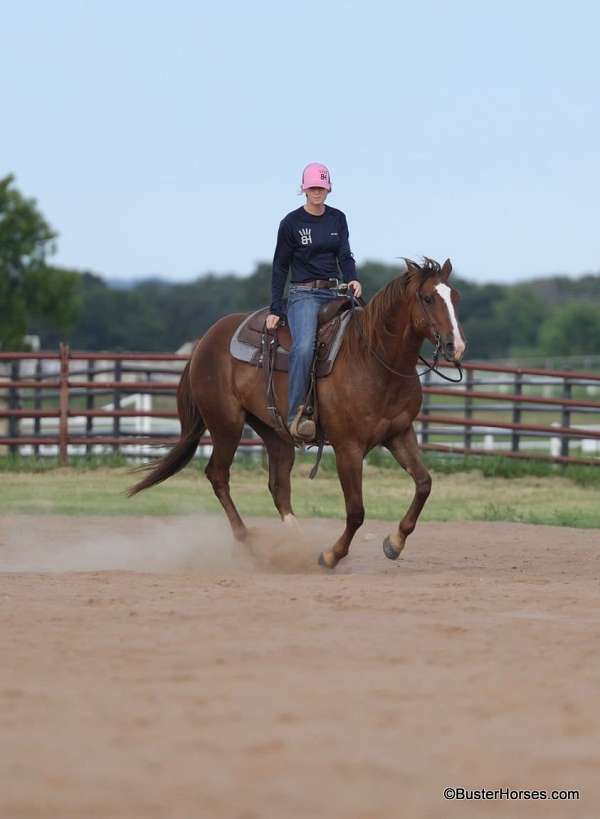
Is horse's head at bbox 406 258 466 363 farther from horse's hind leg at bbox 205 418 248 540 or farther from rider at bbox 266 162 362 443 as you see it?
horse's hind leg at bbox 205 418 248 540

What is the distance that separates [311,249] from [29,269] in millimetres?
50887

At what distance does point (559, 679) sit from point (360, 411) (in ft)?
14.3

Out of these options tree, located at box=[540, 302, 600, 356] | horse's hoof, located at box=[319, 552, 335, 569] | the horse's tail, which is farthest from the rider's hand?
tree, located at box=[540, 302, 600, 356]

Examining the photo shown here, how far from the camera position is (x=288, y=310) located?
10.7m

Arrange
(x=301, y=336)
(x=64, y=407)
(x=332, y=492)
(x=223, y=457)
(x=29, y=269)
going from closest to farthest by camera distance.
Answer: (x=301, y=336) → (x=223, y=457) → (x=332, y=492) → (x=64, y=407) → (x=29, y=269)

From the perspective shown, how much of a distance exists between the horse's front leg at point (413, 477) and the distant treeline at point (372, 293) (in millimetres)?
60765

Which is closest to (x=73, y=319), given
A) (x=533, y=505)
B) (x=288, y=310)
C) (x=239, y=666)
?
(x=533, y=505)

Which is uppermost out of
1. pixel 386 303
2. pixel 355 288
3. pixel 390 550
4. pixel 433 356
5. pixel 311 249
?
pixel 311 249

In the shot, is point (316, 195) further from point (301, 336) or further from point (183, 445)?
point (183, 445)

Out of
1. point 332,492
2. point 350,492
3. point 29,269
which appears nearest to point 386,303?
point 350,492

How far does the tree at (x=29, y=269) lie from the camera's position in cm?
5938

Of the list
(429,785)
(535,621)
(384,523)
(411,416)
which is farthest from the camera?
(384,523)

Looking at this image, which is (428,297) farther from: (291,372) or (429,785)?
(429,785)

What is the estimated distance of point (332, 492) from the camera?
1731cm
